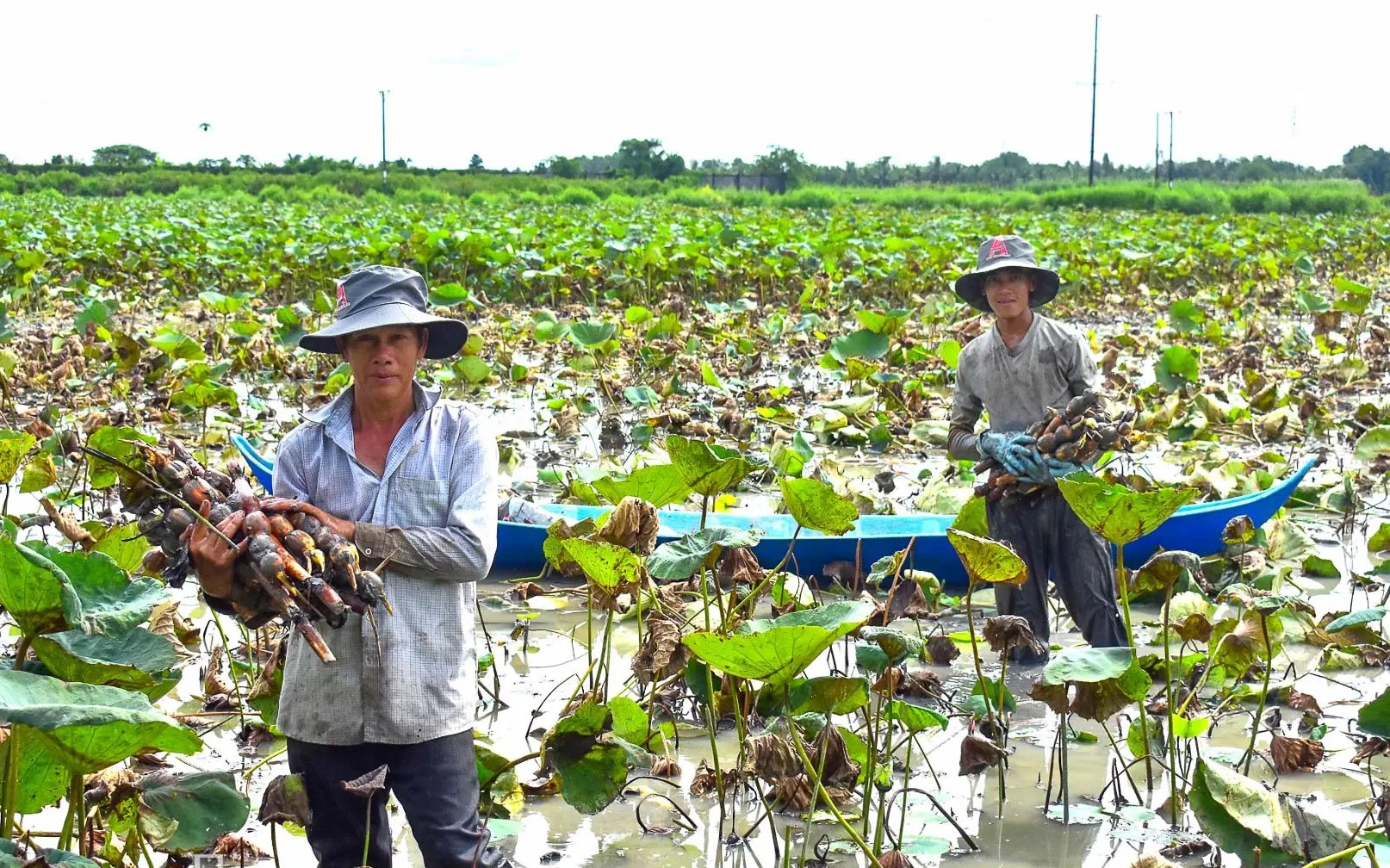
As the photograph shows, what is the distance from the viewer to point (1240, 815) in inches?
91.6

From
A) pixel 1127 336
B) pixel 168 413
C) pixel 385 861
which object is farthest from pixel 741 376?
pixel 385 861

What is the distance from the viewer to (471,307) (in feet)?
36.3

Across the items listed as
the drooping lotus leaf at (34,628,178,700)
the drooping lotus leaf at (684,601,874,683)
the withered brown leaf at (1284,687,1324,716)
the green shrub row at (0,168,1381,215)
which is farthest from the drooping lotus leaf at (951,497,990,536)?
the green shrub row at (0,168,1381,215)

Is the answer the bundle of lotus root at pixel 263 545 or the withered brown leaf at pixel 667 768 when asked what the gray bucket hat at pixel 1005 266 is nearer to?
the withered brown leaf at pixel 667 768

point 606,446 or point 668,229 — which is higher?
point 668,229

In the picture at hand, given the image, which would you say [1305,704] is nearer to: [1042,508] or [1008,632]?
[1042,508]

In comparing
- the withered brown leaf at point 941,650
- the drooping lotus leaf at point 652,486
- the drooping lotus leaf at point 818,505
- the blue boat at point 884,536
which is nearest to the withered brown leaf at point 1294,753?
the withered brown leaf at point 941,650

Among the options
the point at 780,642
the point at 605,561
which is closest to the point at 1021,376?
the point at 605,561

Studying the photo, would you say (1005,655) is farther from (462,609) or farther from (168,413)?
(168,413)

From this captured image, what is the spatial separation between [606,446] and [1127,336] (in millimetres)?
3672

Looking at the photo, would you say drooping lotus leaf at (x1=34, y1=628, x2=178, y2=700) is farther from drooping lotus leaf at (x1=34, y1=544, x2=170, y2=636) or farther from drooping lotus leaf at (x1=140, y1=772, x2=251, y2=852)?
drooping lotus leaf at (x1=140, y1=772, x2=251, y2=852)

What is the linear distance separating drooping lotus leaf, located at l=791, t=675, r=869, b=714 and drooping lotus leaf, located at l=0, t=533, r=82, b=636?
119 centimetres

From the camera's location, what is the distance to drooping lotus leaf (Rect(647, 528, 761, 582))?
8.17 feet

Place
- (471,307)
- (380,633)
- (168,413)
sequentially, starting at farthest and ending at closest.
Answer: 1. (471,307)
2. (168,413)
3. (380,633)
